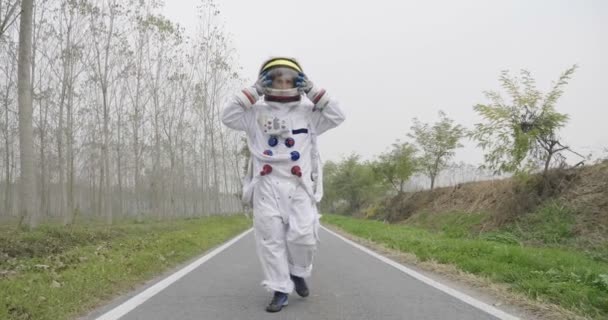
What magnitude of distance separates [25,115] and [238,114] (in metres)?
9.22

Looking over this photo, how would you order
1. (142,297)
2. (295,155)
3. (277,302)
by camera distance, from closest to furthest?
1. (277,302)
2. (295,155)
3. (142,297)

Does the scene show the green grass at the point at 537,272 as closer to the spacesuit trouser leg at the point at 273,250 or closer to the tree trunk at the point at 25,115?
the spacesuit trouser leg at the point at 273,250

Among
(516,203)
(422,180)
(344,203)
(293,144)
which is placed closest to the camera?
(293,144)

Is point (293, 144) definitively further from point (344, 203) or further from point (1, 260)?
point (344, 203)

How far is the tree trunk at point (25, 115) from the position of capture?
462 inches

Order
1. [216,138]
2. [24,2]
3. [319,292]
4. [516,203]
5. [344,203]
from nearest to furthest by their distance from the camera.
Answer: [319,292], [24,2], [516,203], [216,138], [344,203]

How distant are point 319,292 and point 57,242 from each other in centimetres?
854

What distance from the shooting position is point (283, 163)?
4637mm

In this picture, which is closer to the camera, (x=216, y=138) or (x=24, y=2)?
(x=24, y=2)

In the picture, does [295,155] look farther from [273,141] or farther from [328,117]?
[328,117]

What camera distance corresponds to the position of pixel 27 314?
3842 millimetres

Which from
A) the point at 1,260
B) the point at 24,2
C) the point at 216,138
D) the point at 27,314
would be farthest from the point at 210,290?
the point at 216,138

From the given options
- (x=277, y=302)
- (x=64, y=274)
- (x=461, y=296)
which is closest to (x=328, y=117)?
(x=277, y=302)

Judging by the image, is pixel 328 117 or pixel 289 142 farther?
pixel 328 117
